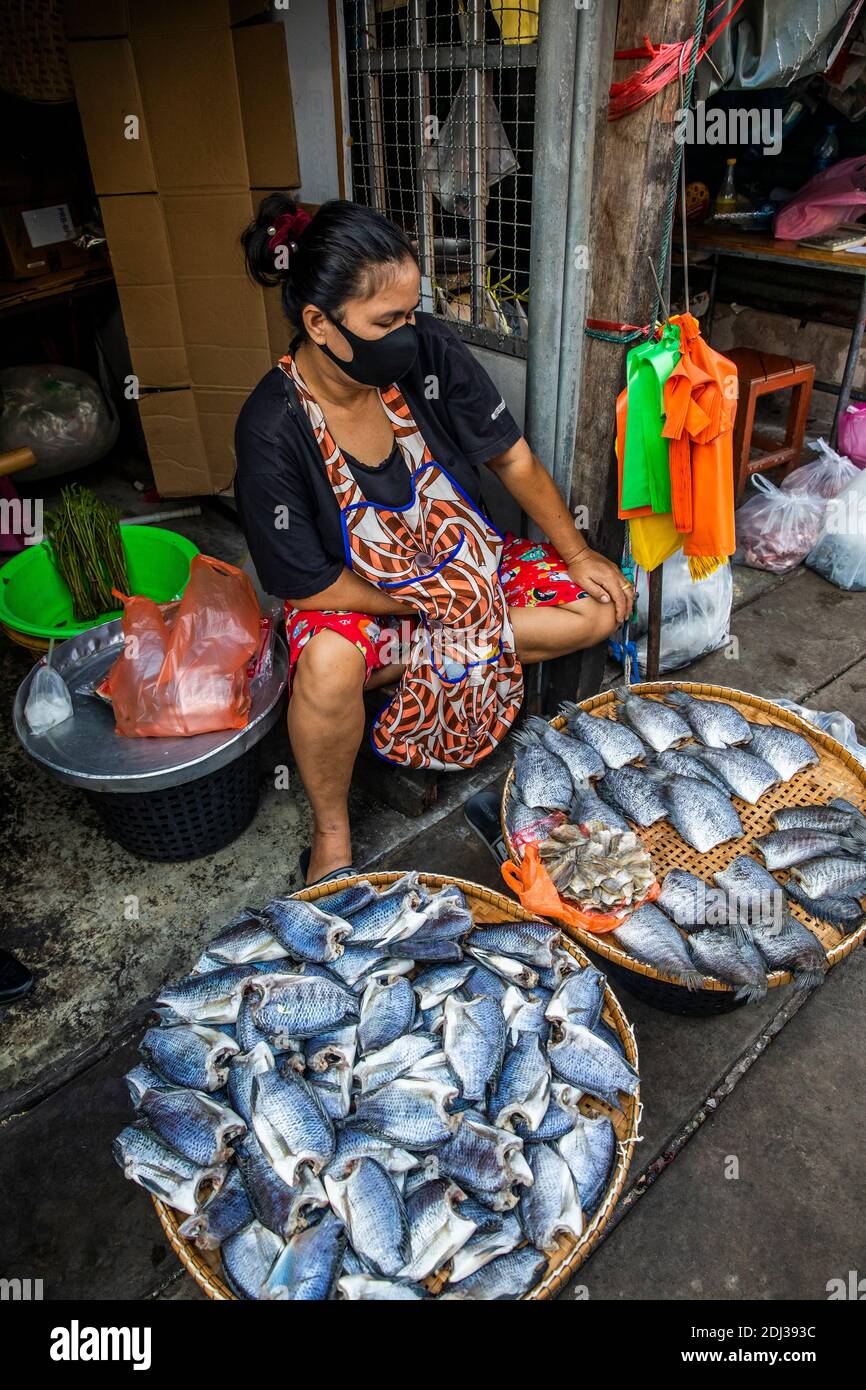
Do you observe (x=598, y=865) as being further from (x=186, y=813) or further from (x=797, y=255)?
(x=797, y=255)

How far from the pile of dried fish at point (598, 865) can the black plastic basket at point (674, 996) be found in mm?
165

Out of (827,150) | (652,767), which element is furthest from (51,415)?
(827,150)

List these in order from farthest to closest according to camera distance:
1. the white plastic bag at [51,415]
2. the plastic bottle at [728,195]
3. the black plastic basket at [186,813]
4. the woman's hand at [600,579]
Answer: the plastic bottle at [728,195], the white plastic bag at [51,415], the woman's hand at [600,579], the black plastic basket at [186,813]

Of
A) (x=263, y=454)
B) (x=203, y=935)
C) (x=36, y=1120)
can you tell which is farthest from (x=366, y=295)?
(x=36, y=1120)

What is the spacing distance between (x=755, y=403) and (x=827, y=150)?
1.95 meters

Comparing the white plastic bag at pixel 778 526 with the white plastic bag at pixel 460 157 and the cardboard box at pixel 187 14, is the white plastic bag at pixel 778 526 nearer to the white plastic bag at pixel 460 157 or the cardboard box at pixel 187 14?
the white plastic bag at pixel 460 157

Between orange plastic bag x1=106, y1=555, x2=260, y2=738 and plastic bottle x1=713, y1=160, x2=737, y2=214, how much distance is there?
14.3 feet

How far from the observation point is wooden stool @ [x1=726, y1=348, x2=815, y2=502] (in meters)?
4.24

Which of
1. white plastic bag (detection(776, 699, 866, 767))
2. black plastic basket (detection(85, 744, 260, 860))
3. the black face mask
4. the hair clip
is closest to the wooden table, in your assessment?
white plastic bag (detection(776, 699, 866, 767))

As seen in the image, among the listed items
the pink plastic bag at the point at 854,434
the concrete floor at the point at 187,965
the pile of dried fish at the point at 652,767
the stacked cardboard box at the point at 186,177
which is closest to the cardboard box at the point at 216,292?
the stacked cardboard box at the point at 186,177

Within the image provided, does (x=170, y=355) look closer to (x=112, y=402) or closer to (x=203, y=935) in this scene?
(x=112, y=402)

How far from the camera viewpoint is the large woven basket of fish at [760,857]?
2141 millimetres

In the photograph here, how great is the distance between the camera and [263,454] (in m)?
2.44

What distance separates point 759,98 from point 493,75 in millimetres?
3252
